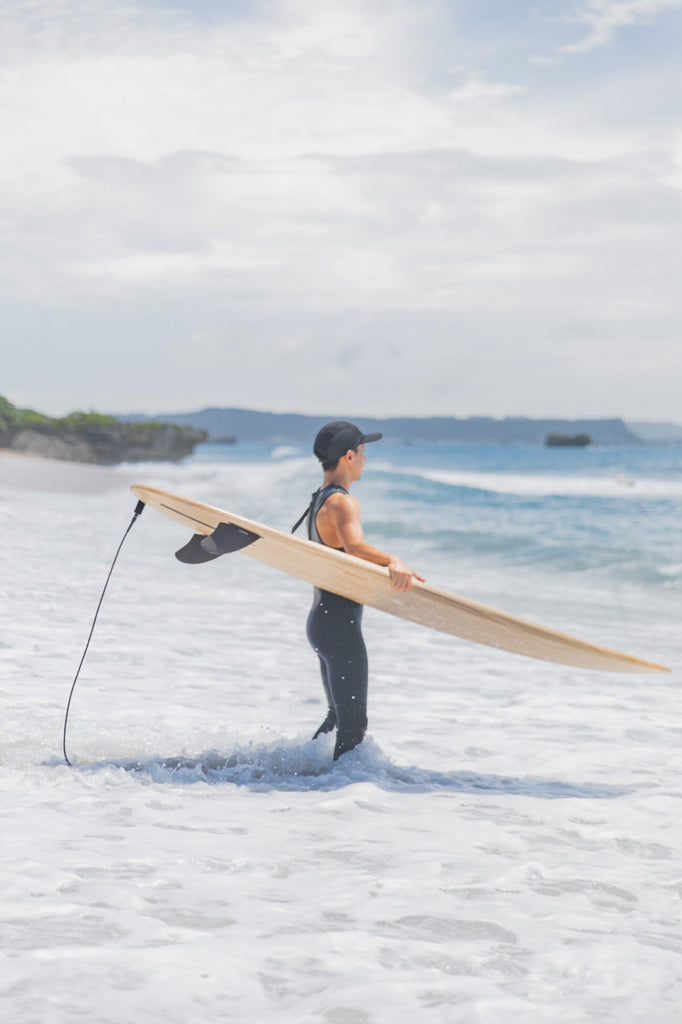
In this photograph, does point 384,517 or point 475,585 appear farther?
point 384,517

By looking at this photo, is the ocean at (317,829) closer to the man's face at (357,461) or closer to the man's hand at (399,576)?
the man's hand at (399,576)

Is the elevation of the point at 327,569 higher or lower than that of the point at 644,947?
higher

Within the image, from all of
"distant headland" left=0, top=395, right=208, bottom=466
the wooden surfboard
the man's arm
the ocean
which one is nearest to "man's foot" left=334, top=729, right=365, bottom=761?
the ocean

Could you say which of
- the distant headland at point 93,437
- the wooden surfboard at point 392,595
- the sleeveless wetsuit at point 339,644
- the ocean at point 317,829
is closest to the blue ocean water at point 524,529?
the ocean at point 317,829

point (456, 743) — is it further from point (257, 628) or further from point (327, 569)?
point (257, 628)

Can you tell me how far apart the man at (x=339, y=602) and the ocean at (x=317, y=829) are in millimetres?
375

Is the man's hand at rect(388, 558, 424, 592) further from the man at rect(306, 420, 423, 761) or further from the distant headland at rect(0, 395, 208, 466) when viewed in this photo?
the distant headland at rect(0, 395, 208, 466)

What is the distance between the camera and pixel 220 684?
6039mm

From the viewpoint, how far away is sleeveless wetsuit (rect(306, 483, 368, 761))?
13.1ft

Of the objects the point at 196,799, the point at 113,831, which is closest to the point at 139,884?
the point at 113,831

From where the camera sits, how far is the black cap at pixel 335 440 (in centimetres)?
397

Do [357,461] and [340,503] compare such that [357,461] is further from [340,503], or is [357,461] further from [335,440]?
[340,503]

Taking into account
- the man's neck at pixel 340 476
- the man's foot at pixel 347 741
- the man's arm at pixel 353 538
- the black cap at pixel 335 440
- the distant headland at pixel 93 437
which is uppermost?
the distant headland at pixel 93 437

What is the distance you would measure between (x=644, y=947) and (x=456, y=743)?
2.36 meters
